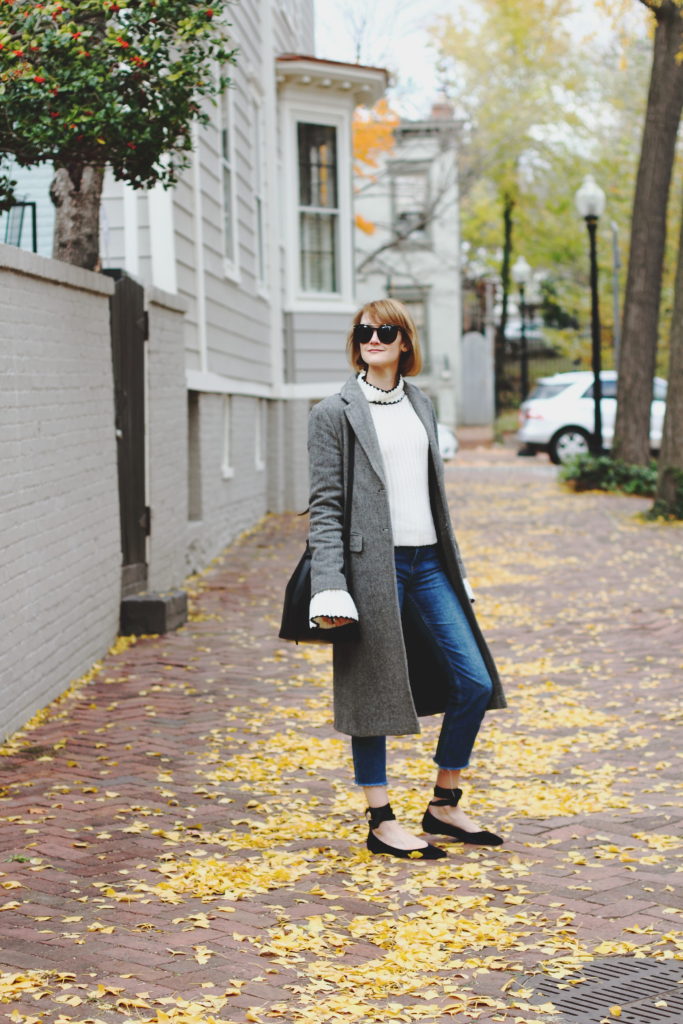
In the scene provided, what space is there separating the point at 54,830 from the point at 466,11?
36.2 metres

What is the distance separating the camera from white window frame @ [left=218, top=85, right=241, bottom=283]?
46.3 feet

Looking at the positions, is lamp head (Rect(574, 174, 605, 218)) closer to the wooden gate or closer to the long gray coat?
the wooden gate

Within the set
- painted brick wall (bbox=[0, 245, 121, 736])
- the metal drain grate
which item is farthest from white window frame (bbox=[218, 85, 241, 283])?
the metal drain grate

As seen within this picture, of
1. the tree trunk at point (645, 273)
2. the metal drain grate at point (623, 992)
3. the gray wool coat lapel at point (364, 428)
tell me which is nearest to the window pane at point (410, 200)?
the tree trunk at point (645, 273)

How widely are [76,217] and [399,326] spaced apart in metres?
4.33

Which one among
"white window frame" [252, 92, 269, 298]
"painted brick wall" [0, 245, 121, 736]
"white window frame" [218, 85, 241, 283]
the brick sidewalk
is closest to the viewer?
the brick sidewalk

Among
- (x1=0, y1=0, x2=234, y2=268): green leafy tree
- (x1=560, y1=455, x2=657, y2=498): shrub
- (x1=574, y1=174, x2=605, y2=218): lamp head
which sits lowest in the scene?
(x1=560, y1=455, x2=657, y2=498): shrub

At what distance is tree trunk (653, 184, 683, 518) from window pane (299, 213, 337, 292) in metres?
4.62

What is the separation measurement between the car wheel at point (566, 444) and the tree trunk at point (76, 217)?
18987 millimetres

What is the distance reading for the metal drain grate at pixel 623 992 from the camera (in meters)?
3.72

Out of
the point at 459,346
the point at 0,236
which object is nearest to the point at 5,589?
the point at 0,236

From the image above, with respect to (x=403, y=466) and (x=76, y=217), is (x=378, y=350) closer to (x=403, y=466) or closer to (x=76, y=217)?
(x=403, y=466)

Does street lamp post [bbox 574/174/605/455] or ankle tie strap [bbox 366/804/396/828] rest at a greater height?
street lamp post [bbox 574/174/605/455]

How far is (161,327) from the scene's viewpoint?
10.4 metres
